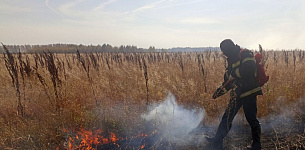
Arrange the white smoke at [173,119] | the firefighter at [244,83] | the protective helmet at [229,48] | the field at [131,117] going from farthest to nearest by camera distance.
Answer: the white smoke at [173,119] < the field at [131,117] < the protective helmet at [229,48] < the firefighter at [244,83]

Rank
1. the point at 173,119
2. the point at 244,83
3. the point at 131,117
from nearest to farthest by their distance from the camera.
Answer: the point at 244,83 < the point at 131,117 < the point at 173,119

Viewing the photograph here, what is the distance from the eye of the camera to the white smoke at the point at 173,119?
386 centimetres

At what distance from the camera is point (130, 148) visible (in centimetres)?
327

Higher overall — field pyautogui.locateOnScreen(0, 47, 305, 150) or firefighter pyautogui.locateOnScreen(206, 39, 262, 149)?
firefighter pyautogui.locateOnScreen(206, 39, 262, 149)

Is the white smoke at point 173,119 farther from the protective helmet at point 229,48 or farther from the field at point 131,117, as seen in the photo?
the protective helmet at point 229,48

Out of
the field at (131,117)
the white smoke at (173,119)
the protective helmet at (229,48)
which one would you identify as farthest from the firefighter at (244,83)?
the white smoke at (173,119)

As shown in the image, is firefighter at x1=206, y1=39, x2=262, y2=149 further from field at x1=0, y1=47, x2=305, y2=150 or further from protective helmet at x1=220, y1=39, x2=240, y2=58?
field at x1=0, y1=47, x2=305, y2=150

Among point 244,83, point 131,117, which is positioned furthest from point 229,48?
point 131,117

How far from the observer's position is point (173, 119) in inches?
169

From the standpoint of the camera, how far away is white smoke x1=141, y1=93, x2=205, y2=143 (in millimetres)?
3860

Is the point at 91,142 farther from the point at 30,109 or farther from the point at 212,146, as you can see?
the point at 212,146

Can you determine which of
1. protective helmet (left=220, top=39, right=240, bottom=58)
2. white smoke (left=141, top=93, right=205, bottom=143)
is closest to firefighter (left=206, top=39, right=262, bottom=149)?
protective helmet (left=220, top=39, right=240, bottom=58)

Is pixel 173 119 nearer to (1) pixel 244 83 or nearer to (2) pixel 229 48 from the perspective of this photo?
(1) pixel 244 83

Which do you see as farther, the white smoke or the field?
the white smoke
